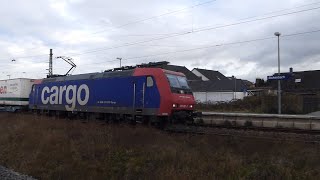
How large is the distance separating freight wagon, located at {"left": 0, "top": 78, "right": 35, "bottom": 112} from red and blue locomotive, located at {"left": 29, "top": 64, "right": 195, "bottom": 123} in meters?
9.24

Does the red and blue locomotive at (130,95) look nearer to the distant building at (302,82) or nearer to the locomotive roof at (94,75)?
the locomotive roof at (94,75)

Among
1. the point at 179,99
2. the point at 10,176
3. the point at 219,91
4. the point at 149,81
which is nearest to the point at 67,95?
the point at 149,81

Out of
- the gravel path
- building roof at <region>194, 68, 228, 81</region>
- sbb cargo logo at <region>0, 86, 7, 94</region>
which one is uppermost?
building roof at <region>194, 68, 228, 81</region>

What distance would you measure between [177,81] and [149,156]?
8658 mm

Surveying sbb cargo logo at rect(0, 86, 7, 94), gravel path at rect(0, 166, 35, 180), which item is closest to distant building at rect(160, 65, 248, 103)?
sbb cargo logo at rect(0, 86, 7, 94)

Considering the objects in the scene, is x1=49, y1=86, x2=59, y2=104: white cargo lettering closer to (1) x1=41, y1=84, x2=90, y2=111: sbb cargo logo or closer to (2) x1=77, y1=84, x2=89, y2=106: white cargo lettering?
(1) x1=41, y1=84, x2=90, y2=111: sbb cargo logo

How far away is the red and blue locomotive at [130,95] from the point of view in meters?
20.0

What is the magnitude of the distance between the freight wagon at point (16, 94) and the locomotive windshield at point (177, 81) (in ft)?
63.2

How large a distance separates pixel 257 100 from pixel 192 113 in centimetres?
2579

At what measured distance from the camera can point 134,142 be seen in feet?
50.2

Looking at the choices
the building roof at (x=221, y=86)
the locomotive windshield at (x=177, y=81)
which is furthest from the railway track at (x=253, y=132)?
the building roof at (x=221, y=86)

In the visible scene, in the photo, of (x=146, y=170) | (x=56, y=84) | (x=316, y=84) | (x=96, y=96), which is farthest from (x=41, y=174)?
(x=316, y=84)

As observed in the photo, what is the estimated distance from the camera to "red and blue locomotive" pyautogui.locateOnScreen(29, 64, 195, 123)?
65.5 feet

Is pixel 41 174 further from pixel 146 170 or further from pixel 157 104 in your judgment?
pixel 157 104
